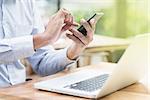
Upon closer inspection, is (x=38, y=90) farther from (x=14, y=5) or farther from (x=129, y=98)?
(x=14, y=5)

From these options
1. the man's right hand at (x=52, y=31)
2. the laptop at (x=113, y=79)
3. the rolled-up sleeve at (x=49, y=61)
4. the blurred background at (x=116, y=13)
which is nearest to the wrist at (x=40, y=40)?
the man's right hand at (x=52, y=31)

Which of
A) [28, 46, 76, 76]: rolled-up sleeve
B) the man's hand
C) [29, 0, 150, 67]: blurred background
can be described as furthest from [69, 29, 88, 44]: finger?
[29, 0, 150, 67]: blurred background

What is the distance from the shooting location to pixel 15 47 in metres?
1.15

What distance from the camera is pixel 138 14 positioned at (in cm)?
425

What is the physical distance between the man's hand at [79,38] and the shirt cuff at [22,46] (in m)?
0.18

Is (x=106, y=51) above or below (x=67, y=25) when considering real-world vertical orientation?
below

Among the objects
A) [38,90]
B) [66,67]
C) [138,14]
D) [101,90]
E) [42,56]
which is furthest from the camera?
[138,14]

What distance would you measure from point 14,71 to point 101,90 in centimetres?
60

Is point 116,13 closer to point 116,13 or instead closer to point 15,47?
point 116,13

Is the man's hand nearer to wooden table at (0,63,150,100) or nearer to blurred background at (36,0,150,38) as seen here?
wooden table at (0,63,150,100)

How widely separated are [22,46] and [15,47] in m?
0.03

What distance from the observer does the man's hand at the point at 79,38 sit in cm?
119

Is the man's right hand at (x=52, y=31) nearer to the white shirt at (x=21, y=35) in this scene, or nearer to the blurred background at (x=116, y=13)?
the white shirt at (x=21, y=35)

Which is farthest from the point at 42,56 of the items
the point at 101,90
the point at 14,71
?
the point at 101,90
